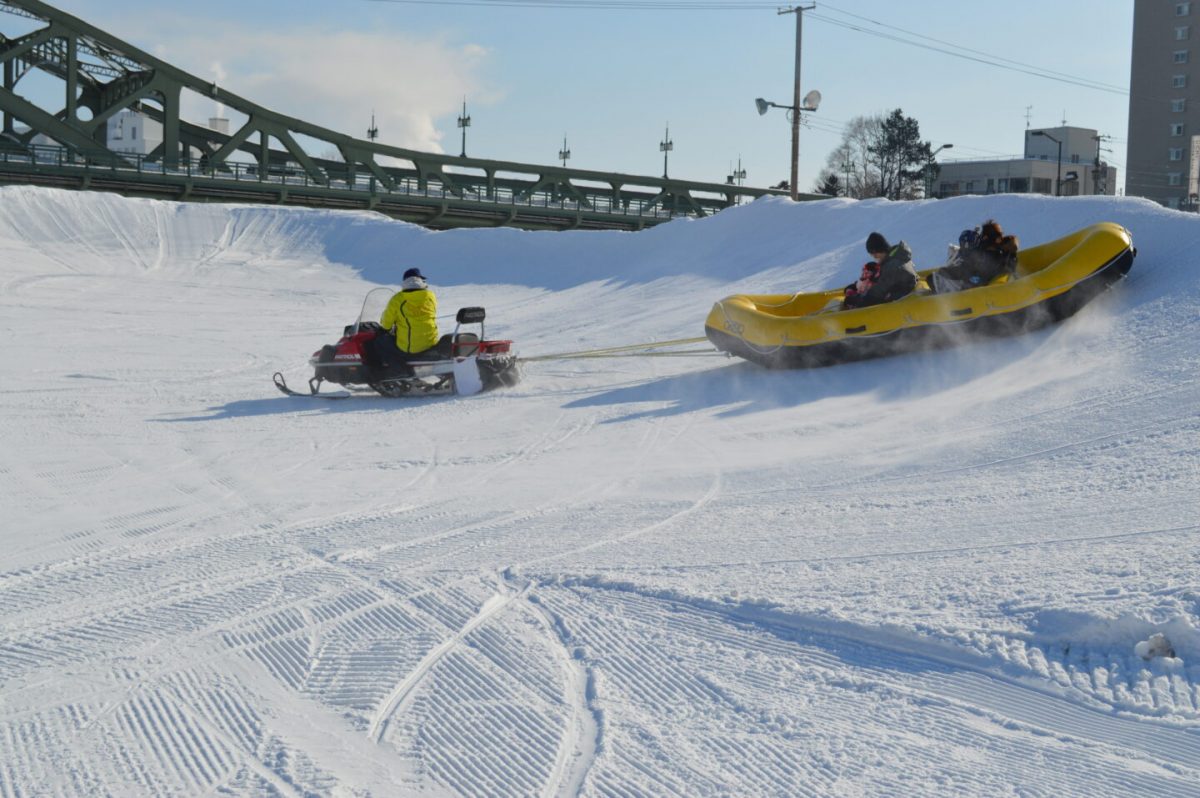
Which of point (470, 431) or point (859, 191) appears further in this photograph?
point (859, 191)

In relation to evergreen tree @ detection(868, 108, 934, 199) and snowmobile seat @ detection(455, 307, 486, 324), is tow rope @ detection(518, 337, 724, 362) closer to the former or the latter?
snowmobile seat @ detection(455, 307, 486, 324)

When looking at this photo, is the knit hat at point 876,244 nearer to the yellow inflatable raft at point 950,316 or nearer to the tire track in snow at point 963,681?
the yellow inflatable raft at point 950,316

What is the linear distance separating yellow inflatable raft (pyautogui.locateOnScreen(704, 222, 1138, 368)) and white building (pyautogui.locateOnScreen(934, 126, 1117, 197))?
157 feet

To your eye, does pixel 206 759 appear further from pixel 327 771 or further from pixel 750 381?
pixel 750 381

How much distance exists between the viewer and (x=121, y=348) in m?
13.1

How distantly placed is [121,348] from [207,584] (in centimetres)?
935

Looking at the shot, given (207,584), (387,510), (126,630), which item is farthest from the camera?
(387,510)

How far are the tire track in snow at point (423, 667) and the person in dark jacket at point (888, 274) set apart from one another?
6.38 meters

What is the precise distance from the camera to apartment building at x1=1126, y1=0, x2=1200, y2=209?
2308 inches

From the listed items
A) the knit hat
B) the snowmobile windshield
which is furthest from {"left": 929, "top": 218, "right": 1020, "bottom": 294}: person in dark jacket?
the snowmobile windshield

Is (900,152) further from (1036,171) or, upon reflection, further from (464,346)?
(464,346)

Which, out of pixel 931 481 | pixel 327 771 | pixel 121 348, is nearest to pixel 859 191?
pixel 121 348

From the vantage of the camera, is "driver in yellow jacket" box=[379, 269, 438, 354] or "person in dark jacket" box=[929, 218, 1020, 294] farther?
"person in dark jacket" box=[929, 218, 1020, 294]

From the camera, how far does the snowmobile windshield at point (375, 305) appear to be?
1036 centimetres
